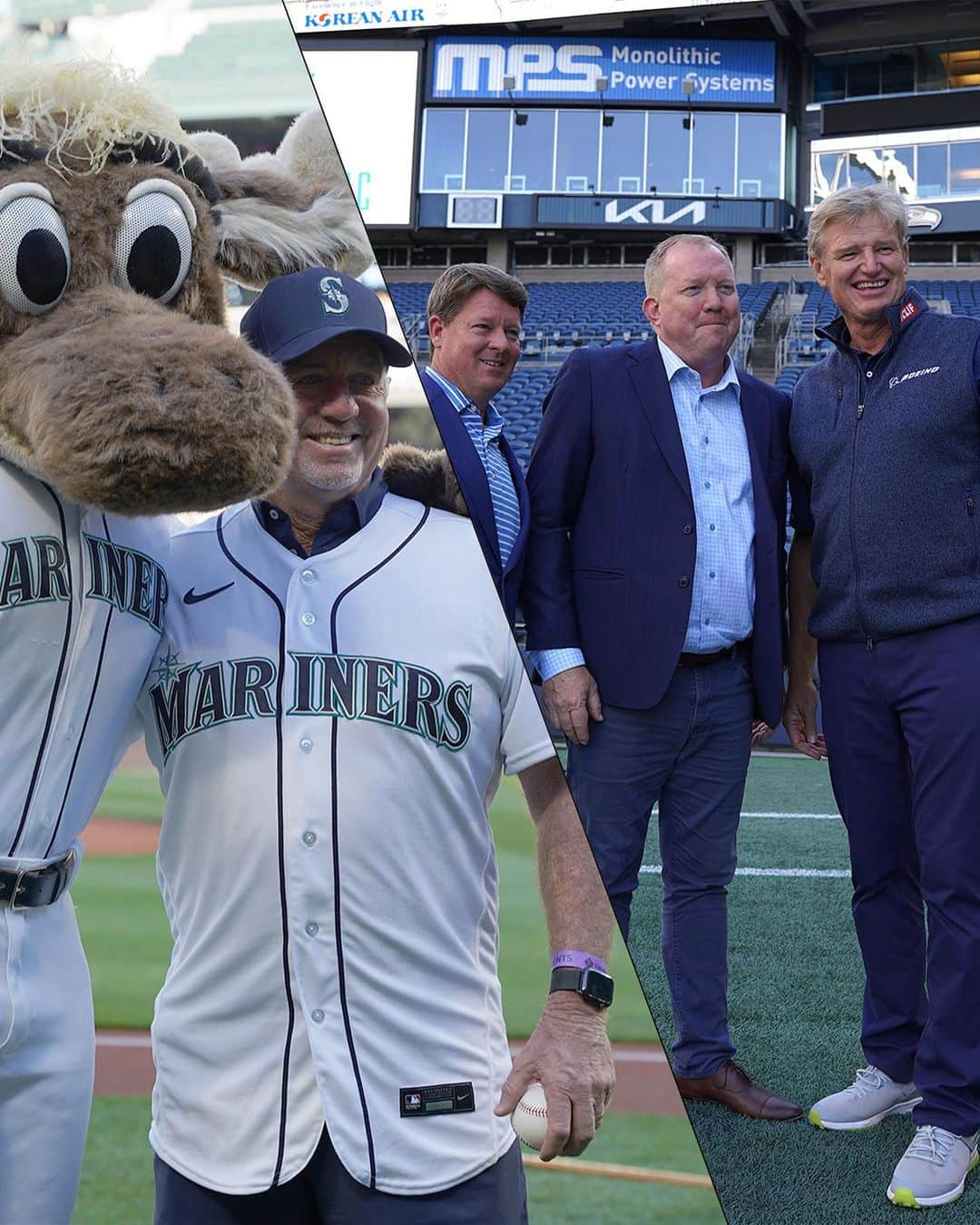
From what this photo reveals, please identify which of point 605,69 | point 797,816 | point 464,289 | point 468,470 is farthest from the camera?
point 605,69

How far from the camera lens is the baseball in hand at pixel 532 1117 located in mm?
452

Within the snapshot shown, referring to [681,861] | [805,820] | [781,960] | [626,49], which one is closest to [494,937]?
[681,861]

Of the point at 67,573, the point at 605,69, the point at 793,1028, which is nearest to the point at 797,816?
the point at 793,1028

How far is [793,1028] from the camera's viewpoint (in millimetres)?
1872

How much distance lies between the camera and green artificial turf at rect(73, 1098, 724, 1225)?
437 mm

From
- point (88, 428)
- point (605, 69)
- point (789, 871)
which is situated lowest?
point (789, 871)

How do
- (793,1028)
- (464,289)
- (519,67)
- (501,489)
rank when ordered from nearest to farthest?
(501,489) → (464,289) → (793,1028) → (519,67)

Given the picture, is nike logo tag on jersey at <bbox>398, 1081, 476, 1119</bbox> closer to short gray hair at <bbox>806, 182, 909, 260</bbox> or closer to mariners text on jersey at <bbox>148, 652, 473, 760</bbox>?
mariners text on jersey at <bbox>148, 652, 473, 760</bbox>

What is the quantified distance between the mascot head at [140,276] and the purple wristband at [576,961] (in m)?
0.20

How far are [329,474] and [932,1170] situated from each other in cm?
115

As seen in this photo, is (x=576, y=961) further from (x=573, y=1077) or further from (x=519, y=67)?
(x=519, y=67)

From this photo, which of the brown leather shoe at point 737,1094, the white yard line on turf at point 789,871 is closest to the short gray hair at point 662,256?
the brown leather shoe at point 737,1094

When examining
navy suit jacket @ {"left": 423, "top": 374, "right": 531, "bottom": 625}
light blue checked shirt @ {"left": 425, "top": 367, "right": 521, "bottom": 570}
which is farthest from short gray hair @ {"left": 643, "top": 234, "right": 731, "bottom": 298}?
navy suit jacket @ {"left": 423, "top": 374, "right": 531, "bottom": 625}

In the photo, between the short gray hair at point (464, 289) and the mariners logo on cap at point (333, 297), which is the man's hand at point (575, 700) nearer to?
the short gray hair at point (464, 289)
